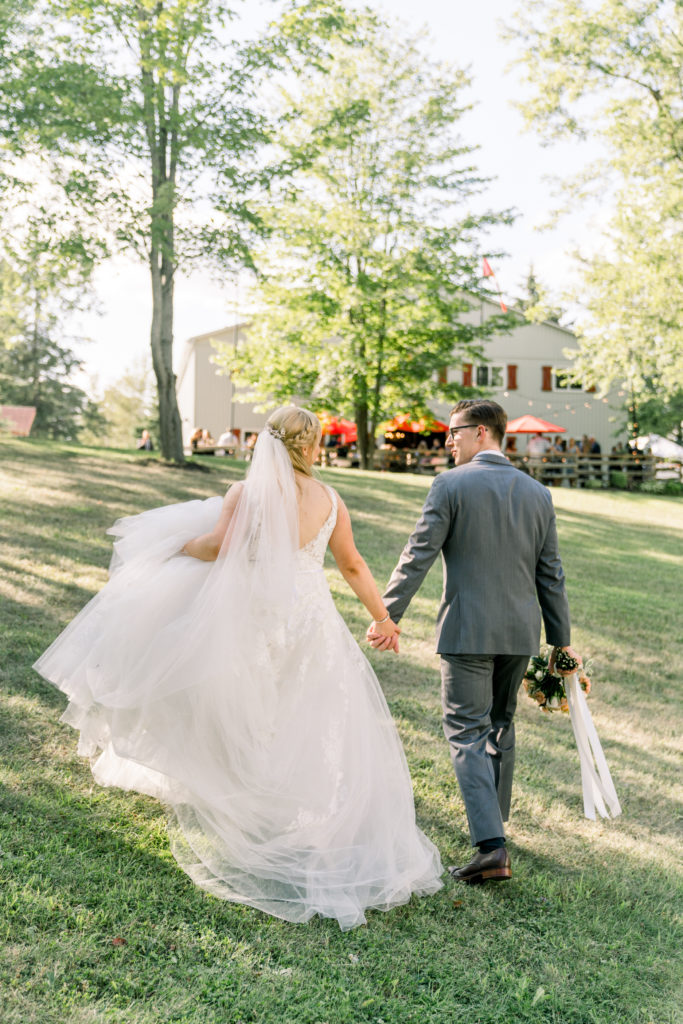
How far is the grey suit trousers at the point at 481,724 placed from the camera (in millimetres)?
→ 3977

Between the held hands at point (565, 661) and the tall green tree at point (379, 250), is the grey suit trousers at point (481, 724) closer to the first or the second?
the held hands at point (565, 661)

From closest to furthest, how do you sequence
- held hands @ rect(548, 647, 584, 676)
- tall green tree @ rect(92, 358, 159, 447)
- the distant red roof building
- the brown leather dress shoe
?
the brown leather dress shoe → held hands @ rect(548, 647, 584, 676) → the distant red roof building → tall green tree @ rect(92, 358, 159, 447)

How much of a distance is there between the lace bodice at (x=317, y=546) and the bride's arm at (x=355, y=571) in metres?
0.05

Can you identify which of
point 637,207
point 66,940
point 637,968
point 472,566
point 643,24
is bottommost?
point 637,968

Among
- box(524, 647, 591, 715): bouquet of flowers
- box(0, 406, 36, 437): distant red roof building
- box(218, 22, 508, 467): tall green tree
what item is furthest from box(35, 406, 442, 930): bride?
box(0, 406, 36, 437): distant red roof building

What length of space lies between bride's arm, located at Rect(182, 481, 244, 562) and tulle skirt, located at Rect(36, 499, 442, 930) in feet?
0.23

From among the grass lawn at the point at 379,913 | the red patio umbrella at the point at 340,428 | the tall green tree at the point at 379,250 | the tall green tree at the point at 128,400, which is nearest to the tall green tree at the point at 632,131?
the tall green tree at the point at 379,250

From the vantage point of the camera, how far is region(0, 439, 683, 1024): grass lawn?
10.1ft

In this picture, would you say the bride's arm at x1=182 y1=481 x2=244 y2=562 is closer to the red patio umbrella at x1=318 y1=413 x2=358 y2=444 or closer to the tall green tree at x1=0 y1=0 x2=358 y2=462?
the tall green tree at x1=0 y1=0 x2=358 y2=462

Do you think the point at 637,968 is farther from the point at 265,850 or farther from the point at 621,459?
the point at 621,459

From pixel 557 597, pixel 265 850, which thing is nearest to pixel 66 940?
pixel 265 850

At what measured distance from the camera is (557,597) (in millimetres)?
4293

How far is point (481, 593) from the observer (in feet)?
13.4

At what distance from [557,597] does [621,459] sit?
30308 mm
